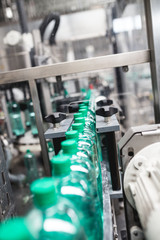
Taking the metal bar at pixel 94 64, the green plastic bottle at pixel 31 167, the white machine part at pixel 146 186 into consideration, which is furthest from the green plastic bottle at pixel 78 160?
the green plastic bottle at pixel 31 167

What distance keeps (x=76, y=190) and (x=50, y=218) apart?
0.15 m

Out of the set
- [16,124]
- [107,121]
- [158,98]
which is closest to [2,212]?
[107,121]

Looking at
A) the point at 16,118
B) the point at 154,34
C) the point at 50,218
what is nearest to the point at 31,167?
the point at 16,118

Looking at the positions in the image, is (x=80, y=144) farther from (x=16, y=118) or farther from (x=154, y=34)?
(x=16, y=118)

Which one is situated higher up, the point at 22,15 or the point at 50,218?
the point at 22,15

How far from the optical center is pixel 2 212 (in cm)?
115

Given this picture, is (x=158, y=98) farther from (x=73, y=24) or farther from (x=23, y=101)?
(x=73, y=24)

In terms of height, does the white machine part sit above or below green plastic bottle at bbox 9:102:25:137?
above

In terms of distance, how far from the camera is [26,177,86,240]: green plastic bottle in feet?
1.34

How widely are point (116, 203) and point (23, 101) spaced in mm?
2126

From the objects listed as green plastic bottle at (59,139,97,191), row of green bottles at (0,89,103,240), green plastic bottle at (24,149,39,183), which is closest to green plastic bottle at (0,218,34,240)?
row of green bottles at (0,89,103,240)

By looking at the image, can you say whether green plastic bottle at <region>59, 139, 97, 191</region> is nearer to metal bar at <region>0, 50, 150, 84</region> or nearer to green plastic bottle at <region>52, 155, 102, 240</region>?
green plastic bottle at <region>52, 155, 102, 240</region>

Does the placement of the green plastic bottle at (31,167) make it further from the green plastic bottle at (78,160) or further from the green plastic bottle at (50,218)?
the green plastic bottle at (50,218)

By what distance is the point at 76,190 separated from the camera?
0.57 metres
